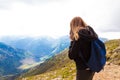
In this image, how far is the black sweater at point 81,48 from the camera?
1110 centimetres

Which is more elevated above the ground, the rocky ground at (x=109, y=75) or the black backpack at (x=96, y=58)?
the black backpack at (x=96, y=58)

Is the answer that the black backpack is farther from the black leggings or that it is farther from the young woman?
the black leggings

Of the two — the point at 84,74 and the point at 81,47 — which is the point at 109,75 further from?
the point at 81,47

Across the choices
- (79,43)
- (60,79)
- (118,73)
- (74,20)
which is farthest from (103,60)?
(60,79)

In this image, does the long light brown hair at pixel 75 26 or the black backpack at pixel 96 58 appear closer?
the black backpack at pixel 96 58

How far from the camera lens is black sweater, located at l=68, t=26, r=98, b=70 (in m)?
11.1

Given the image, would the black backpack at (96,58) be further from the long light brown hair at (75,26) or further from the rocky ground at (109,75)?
the rocky ground at (109,75)

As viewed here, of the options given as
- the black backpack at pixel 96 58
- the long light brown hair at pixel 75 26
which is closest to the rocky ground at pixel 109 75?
the black backpack at pixel 96 58

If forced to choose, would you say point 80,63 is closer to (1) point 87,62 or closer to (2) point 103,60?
(1) point 87,62

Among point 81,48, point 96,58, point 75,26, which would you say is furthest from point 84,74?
point 75,26

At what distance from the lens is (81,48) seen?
11.2 meters

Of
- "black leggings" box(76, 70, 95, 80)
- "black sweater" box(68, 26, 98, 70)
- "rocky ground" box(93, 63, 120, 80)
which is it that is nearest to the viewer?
"black sweater" box(68, 26, 98, 70)

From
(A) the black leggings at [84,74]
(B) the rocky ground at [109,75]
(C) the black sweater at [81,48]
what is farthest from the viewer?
(B) the rocky ground at [109,75]

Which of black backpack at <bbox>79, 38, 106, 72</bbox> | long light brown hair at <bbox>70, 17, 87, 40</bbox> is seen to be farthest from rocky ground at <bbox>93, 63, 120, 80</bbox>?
long light brown hair at <bbox>70, 17, 87, 40</bbox>
